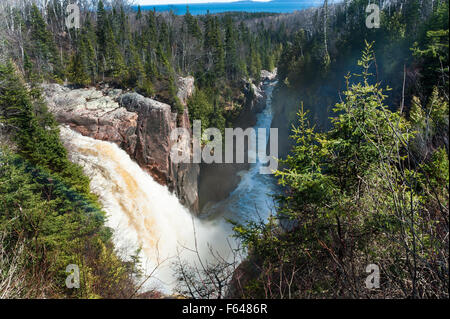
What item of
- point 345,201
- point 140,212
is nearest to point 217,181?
point 140,212

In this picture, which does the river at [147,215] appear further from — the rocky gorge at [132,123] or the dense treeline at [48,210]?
the dense treeline at [48,210]

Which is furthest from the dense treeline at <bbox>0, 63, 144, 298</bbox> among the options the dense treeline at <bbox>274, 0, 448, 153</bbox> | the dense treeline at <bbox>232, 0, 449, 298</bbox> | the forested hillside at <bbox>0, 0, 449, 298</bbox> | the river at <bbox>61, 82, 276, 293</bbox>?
the dense treeline at <bbox>274, 0, 448, 153</bbox>

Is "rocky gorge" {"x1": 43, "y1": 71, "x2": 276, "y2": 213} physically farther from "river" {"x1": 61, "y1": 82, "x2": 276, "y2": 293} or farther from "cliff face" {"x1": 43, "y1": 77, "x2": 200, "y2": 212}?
Result: "river" {"x1": 61, "y1": 82, "x2": 276, "y2": 293}

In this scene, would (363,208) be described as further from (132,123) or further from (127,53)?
(127,53)

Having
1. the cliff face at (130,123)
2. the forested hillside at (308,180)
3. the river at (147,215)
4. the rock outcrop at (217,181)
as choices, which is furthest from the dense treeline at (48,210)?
the rock outcrop at (217,181)
